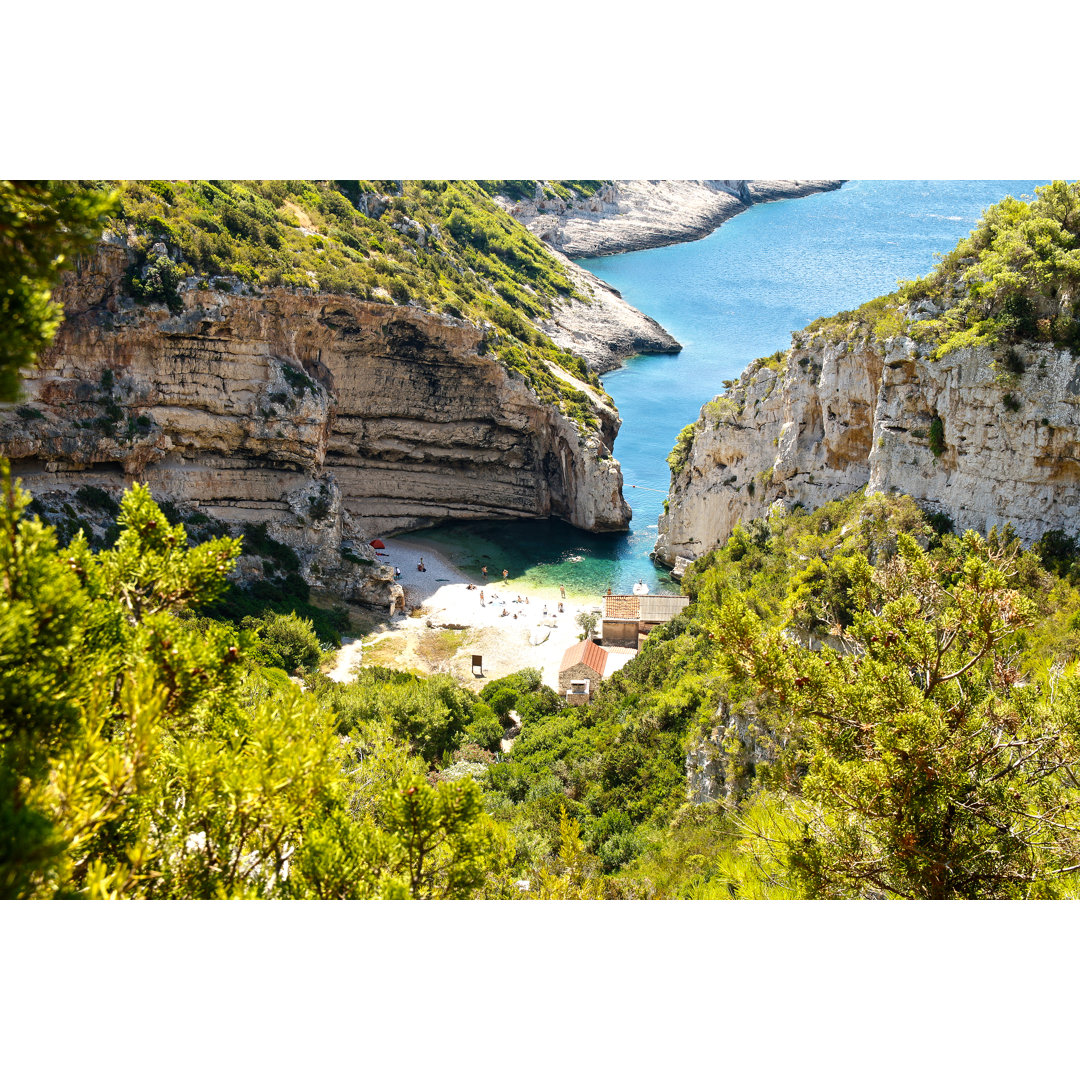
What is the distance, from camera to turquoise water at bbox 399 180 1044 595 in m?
42.2

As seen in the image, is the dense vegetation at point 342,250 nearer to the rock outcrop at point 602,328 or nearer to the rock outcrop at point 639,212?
the rock outcrop at point 602,328

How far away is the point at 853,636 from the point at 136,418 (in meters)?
28.4

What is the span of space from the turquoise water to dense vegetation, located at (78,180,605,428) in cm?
683

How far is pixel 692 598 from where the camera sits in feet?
102

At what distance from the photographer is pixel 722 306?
61469 mm

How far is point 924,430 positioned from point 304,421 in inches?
944

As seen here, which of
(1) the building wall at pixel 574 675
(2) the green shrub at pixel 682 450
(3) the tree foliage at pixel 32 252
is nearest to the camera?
(3) the tree foliage at pixel 32 252

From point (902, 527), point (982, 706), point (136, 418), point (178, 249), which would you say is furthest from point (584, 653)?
point (982, 706)

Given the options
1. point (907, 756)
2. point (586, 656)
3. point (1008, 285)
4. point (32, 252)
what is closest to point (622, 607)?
point (586, 656)

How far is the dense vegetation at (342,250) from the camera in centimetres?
2950

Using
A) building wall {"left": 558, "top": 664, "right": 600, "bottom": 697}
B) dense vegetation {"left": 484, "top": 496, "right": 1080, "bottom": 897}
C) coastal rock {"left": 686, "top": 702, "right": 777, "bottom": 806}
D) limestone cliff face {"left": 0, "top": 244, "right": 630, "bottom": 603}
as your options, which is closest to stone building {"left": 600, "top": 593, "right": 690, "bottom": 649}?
building wall {"left": 558, "top": 664, "right": 600, "bottom": 697}

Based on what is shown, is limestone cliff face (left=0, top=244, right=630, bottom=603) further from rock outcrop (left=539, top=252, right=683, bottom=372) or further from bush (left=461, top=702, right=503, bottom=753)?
rock outcrop (left=539, top=252, right=683, bottom=372)

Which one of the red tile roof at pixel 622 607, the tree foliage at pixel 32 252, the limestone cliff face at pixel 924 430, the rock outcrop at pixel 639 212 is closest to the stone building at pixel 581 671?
the red tile roof at pixel 622 607

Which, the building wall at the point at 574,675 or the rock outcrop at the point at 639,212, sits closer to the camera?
the building wall at the point at 574,675
